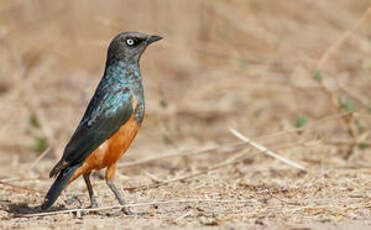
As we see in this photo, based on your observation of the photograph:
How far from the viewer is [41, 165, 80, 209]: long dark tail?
4.63 m

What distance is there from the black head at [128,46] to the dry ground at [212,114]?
1.18 meters

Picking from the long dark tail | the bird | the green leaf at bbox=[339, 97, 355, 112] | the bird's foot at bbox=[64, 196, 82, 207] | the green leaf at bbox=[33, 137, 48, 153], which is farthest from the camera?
the green leaf at bbox=[33, 137, 48, 153]

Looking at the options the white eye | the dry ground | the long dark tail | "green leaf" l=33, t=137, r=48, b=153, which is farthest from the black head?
"green leaf" l=33, t=137, r=48, b=153

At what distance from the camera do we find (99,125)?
4844mm

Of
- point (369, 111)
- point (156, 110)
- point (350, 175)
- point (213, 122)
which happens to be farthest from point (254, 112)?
point (350, 175)

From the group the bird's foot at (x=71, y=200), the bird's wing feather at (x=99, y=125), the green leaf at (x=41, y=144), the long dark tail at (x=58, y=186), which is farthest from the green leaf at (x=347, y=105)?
the green leaf at (x=41, y=144)

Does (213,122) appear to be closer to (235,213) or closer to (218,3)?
(218,3)

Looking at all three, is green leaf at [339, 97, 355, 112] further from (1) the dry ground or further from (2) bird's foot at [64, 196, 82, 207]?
(2) bird's foot at [64, 196, 82, 207]

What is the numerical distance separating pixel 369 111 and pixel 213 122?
3.21 metres

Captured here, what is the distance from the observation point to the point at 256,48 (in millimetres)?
13148

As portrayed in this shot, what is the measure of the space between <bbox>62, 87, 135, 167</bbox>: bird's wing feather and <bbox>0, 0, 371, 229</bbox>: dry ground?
46cm

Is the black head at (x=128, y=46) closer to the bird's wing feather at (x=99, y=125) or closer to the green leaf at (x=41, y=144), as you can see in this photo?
the bird's wing feather at (x=99, y=125)

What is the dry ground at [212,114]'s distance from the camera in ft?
16.0

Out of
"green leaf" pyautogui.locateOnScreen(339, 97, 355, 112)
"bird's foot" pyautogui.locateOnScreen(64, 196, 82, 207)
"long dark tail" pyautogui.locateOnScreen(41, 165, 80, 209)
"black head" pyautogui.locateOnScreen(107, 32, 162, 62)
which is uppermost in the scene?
"black head" pyautogui.locateOnScreen(107, 32, 162, 62)
